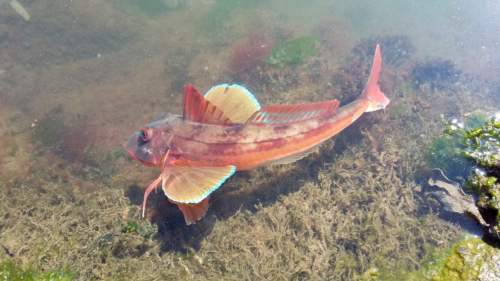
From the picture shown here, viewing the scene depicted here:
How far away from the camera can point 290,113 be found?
15.1 ft

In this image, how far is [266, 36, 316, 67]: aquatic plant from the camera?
8961mm

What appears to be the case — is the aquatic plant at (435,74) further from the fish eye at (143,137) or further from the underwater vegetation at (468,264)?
the underwater vegetation at (468,264)

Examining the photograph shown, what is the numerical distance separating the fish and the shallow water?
2.61ft

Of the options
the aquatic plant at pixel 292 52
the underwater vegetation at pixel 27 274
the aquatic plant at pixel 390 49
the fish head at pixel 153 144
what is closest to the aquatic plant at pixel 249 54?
the aquatic plant at pixel 292 52

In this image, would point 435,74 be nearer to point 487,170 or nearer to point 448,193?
point 448,193

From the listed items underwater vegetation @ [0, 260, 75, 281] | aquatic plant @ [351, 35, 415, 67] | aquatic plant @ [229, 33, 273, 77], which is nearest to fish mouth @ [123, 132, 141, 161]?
underwater vegetation @ [0, 260, 75, 281]

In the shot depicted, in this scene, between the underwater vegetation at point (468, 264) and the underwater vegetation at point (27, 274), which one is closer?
the underwater vegetation at point (468, 264)

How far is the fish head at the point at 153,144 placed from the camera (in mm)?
4324

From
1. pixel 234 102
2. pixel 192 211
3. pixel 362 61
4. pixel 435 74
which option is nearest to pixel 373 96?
pixel 234 102

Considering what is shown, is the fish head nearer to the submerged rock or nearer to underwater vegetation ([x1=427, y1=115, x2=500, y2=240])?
underwater vegetation ([x1=427, y1=115, x2=500, y2=240])

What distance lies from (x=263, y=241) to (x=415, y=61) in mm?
11232

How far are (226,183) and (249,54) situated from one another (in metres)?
5.65

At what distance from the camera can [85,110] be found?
27.3ft

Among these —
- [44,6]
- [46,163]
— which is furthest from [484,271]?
[44,6]
